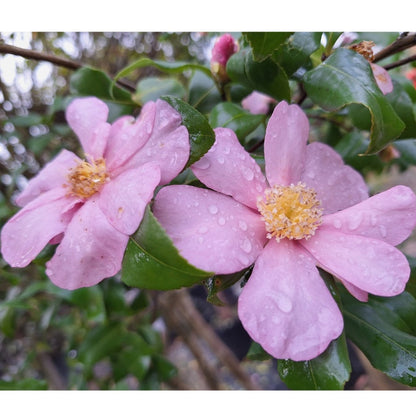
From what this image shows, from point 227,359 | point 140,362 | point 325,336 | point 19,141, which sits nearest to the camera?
point 325,336

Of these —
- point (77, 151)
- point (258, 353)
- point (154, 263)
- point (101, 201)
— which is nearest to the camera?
point (154, 263)

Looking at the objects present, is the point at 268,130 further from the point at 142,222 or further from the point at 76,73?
the point at 76,73

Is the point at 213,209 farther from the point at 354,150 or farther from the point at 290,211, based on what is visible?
the point at 354,150

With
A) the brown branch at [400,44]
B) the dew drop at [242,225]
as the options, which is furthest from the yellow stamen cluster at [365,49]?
the dew drop at [242,225]

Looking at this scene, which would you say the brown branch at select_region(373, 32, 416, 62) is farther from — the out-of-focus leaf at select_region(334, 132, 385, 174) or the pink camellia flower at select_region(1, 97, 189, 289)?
the pink camellia flower at select_region(1, 97, 189, 289)

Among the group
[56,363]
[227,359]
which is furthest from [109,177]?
[56,363]

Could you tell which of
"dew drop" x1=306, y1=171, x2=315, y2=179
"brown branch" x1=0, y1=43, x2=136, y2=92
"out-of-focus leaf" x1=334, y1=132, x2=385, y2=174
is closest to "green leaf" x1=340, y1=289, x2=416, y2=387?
"dew drop" x1=306, y1=171, x2=315, y2=179

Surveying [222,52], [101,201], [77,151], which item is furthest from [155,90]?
[77,151]
